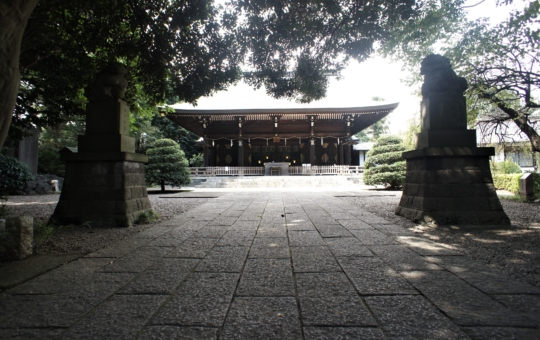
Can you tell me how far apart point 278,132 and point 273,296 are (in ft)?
64.0

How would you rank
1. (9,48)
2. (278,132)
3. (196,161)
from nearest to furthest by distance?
(9,48) < (278,132) < (196,161)

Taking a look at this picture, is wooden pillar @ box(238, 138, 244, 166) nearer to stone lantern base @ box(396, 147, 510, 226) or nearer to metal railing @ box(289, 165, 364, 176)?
metal railing @ box(289, 165, 364, 176)

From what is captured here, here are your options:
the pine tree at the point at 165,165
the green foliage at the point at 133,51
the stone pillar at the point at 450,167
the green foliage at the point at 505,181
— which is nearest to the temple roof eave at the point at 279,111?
the pine tree at the point at 165,165

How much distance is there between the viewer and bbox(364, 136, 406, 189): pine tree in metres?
12.0

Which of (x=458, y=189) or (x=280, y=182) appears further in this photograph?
(x=280, y=182)

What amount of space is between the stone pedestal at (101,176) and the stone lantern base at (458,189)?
184 inches

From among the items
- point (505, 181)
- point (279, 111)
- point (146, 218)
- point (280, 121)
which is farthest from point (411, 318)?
point (280, 121)

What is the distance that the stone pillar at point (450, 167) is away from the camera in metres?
4.12

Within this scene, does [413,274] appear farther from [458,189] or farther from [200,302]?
[458,189]

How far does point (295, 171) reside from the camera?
1964 centimetres

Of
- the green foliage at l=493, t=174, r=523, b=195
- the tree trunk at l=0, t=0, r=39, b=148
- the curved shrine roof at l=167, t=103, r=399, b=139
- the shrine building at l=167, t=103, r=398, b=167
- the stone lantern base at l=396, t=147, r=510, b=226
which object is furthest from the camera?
the shrine building at l=167, t=103, r=398, b=167

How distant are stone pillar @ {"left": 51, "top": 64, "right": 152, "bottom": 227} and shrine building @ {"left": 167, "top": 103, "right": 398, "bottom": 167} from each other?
45.4 feet

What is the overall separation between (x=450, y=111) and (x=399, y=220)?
194 cm

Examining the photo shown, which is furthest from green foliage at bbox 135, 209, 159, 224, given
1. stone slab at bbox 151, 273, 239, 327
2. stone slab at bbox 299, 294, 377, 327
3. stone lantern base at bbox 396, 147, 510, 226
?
stone lantern base at bbox 396, 147, 510, 226
